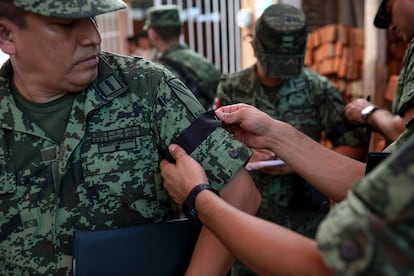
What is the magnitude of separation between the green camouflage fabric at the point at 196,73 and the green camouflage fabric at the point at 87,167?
2475 mm

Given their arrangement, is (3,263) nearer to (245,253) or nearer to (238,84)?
(245,253)

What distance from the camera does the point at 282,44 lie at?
2.55 metres

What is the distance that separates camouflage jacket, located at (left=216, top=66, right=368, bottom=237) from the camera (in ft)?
8.63

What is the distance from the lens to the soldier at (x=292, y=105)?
8.41 ft

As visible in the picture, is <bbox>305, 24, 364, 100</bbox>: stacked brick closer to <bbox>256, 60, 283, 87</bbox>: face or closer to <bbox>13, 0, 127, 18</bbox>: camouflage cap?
<bbox>256, 60, 283, 87</bbox>: face

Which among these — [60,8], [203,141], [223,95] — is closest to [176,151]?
[203,141]

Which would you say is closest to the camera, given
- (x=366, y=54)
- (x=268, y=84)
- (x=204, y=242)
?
(x=204, y=242)

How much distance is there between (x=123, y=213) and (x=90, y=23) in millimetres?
525

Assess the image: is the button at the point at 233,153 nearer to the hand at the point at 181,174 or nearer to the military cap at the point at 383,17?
the hand at the point at 181,174

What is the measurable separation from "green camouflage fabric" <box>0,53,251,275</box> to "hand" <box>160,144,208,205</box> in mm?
68

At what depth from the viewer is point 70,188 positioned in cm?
141

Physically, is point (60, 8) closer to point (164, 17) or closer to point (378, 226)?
point (378, 226)

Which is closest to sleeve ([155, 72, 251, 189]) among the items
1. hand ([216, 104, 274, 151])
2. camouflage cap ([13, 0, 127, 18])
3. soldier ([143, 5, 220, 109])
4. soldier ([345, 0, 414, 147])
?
hand ([216, 104, 274, 151])

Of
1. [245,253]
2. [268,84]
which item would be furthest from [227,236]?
[268,84]
